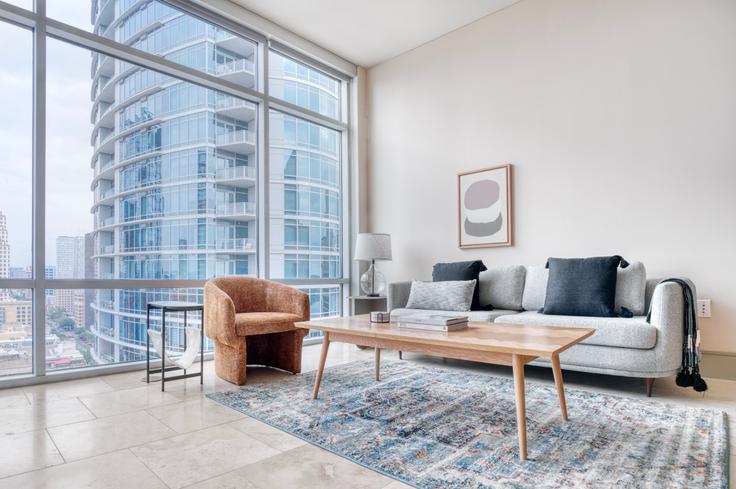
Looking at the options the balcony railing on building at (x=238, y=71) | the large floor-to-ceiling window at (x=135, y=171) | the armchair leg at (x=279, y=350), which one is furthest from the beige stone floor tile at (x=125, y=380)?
the balcony railing on building at (x=238, y=71)

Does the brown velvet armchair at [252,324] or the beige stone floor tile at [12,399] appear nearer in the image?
the beige stone floor tile at [12,399]

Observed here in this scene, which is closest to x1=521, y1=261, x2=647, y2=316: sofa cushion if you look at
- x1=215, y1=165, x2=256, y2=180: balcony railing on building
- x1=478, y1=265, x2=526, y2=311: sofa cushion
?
x1=478, y1=265, x2=526, y2=311: sofa cushion

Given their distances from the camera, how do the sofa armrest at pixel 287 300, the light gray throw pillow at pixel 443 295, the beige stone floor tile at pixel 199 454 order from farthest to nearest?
1. the light gray throw pillow at pixel 443 295
2. the sofa armrest at pixel 287 300
3. the beige stone floor tile at pixel 199 454

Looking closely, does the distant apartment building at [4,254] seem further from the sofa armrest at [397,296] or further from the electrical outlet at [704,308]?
the electrical outlet at [704,308]

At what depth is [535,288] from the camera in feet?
11.9

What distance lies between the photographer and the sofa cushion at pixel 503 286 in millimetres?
3748

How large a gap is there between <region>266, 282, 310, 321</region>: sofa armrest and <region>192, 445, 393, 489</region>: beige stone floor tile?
161cm

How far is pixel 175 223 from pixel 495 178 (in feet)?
9.56

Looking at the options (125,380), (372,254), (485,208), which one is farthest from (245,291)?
(485,208)

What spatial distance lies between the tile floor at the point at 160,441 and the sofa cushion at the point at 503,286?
83 cm

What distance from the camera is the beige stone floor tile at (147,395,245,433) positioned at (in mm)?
2213

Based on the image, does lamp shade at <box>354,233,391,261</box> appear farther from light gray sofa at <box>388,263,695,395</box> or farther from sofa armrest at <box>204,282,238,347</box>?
sofa armrest at <box>204,282,238,347</box>

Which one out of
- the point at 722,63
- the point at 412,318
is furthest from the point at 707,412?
the point at 722,63

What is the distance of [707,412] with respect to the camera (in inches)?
91.1
